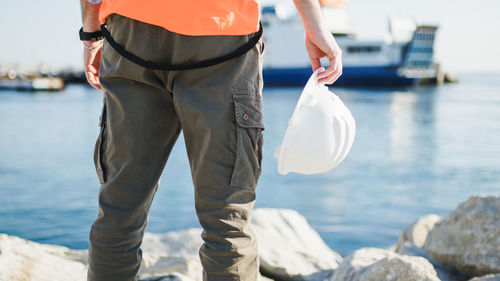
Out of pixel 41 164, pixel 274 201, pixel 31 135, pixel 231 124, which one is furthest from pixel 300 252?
pixel 31 135

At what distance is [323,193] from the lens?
19.2ft

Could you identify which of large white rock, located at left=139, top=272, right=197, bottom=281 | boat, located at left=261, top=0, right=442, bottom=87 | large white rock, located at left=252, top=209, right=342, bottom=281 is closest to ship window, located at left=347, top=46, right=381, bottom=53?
boat, located at left=261, top=0, right=442, bottom=87

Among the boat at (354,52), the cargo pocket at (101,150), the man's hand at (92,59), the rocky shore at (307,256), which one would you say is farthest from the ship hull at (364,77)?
the cargo pocket at (101,150)

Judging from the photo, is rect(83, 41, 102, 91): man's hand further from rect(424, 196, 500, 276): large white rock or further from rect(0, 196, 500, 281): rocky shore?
rect(424, 196, 500, 276): large white rock

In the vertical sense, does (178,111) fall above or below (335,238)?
above

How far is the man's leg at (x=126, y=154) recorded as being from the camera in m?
1.23

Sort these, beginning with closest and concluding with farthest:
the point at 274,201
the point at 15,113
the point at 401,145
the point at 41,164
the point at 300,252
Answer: the point at 300,252, the point at 274,201, the point at 41,164, the point at 401,145, the point at 15,113

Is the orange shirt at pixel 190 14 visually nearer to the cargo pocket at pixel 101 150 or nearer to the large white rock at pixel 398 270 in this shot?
the cargo pocket at pixel 101 150

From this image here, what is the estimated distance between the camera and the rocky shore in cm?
186

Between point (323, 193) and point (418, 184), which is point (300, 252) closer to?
point (323, 193)

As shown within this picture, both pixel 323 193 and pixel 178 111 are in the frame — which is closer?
pixel 178 111

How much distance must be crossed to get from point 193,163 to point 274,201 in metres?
4.38

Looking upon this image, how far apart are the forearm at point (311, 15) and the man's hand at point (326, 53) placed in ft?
0.05

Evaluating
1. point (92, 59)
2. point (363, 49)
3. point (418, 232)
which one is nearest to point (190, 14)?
point (92, 59)
